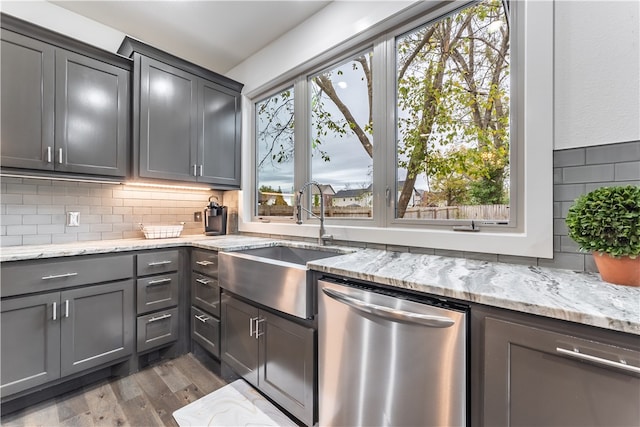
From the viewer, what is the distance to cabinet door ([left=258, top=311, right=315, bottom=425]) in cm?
140

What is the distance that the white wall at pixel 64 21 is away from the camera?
2039 millimetres

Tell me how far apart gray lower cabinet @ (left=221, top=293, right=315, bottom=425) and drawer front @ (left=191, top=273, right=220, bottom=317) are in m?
0.11

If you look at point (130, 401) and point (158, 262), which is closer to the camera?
point (130, 401)

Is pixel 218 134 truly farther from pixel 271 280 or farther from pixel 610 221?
pixel 610 221

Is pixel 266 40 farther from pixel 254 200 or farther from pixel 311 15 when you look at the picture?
pixel 254 200

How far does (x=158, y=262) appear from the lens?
2145 millimetres

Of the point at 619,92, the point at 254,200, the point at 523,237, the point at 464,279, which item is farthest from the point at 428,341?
the point at 254,200

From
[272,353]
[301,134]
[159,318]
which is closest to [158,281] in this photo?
[159,318]

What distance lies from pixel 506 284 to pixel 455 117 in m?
1.03

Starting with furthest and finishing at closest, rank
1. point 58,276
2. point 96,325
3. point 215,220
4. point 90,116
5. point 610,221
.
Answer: point 215,220, point 90,116, point 96,325, point 58,276, point 610,221

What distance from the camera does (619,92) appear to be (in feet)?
3.59

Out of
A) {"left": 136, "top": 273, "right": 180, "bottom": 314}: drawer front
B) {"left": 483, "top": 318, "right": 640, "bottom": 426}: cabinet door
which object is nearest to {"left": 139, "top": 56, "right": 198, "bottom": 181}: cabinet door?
{"left": 136, "top": 273, "right": 180, "bottom": 314}: drawer front

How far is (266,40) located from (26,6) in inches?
69.3

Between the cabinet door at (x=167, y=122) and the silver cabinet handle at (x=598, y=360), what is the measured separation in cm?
269
